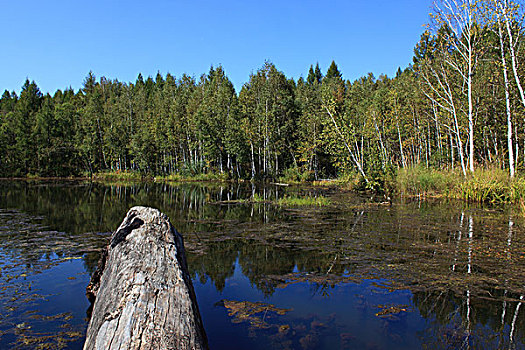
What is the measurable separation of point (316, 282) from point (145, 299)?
3.04 metres

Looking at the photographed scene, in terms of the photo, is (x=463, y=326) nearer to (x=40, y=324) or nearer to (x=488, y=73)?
(x=40, y=324)

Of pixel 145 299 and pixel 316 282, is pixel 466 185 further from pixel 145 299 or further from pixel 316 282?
pixel 145 299

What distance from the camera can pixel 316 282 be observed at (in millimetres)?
5672

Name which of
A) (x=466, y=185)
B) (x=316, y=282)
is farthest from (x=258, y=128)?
(x=316, y=282)

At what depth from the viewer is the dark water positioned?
3988 mm

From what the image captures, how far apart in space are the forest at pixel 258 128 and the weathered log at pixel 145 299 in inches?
633

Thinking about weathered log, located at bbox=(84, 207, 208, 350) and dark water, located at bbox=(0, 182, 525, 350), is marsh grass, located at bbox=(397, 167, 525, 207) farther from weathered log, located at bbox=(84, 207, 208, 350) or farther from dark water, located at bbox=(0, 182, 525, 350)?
weathered log, located at bbox=(84, 207, 208, 350)

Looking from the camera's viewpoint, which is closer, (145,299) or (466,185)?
(145,299)

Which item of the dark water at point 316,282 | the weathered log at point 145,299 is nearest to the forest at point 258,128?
the dark water at point 316,282

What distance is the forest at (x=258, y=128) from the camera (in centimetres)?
2103

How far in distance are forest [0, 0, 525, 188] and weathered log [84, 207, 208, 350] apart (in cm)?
1608

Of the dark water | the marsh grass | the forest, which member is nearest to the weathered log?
the dark water

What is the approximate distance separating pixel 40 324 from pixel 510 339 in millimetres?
5277

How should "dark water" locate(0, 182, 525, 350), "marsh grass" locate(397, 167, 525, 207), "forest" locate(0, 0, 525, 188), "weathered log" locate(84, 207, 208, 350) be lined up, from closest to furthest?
"weathered log" locate(84, 207, 208, 350)
"dark water" locate(0, 182, 525, 350)
"marsh grass" locate(397, 167, 525, 207)
"forest" locate(0, 0, 525, 188)
